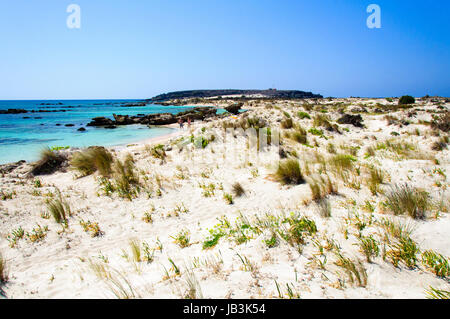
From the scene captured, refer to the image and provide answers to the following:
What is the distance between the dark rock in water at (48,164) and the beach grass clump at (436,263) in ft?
32.1

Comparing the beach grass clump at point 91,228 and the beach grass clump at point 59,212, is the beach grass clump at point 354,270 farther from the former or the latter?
the beach grass clump at point 59,212

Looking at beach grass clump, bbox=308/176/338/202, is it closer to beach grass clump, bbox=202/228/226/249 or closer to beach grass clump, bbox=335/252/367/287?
beach grass clump, bbox=335/252/367/287

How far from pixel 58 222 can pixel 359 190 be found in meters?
6.48

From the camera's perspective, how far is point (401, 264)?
2410 mm

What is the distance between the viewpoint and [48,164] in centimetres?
736

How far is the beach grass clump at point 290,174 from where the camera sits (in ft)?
18.0

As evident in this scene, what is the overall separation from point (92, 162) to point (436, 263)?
8429 mm

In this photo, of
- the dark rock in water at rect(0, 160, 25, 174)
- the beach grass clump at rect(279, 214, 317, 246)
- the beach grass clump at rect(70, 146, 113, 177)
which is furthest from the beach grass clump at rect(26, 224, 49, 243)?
the dark rock in water at rect(0, 160, 25, 174)

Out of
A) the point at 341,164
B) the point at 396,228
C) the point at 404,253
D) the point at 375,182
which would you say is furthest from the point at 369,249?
the point at 341,164

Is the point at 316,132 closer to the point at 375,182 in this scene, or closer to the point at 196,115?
the point at 375,182

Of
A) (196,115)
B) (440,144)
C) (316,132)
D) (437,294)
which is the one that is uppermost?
(196,115)

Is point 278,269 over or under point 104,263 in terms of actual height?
over
